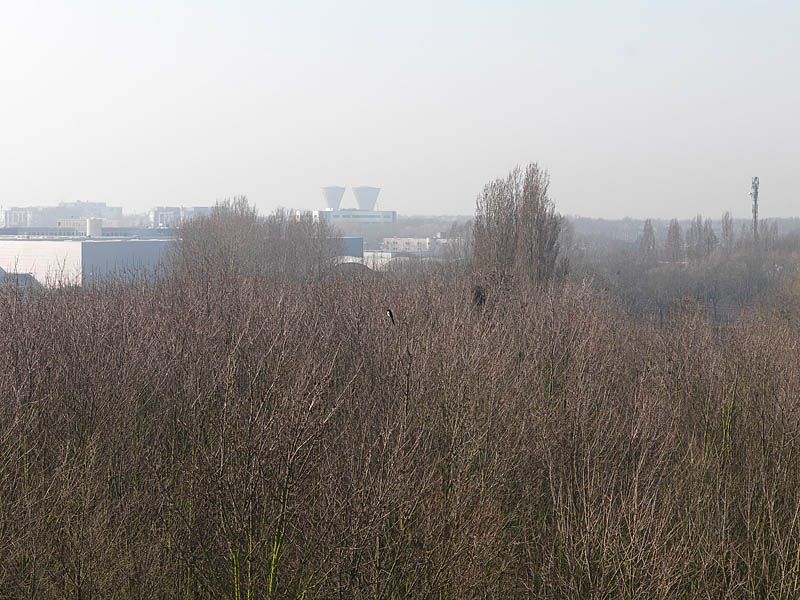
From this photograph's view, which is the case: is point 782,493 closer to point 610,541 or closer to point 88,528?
point 610,541

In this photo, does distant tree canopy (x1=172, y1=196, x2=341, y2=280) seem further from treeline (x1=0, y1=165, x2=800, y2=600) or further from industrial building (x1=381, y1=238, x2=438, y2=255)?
industrial building (x1=381, y1=238, x2=438, y2=255)

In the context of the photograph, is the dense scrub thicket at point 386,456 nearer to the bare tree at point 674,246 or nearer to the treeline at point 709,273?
the treeline at point 709,273

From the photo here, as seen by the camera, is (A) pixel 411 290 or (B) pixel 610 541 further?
(A) pixel 411 290

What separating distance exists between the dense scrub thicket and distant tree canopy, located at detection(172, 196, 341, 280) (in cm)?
2877

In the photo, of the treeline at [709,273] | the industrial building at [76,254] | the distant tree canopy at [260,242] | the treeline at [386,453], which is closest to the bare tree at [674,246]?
the treeline at [709,273]

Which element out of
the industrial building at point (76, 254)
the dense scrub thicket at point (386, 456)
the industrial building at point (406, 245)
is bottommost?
the dense scrub thicket at point (386, 456)

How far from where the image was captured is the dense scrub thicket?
9.74m

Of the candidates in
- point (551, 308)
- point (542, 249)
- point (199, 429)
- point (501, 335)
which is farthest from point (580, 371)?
point (542, 249)

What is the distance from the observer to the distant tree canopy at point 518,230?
123 ft

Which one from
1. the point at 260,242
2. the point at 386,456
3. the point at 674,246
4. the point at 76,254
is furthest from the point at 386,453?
the point at 674,246

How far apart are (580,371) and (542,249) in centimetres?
2130

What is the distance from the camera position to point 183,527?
1141 cm

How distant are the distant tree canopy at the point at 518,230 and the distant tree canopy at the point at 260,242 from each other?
1330 cm

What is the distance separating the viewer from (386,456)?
420 inches
